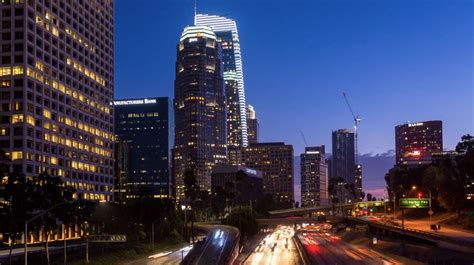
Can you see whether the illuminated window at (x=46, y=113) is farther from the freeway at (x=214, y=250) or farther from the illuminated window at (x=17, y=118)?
the freeway at (x=214, y=250)

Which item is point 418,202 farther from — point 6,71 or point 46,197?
point 6,71

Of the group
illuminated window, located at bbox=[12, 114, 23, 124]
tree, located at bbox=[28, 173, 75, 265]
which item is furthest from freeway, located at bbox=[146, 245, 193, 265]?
illuminated window, located at bbox=[12, 114, 23, 124]

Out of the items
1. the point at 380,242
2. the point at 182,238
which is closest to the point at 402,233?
the point at 380,242

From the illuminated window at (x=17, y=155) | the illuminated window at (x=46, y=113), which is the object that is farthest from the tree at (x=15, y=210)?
the illuminated window at (x=46, y=113)

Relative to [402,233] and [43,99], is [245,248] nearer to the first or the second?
[402,233]

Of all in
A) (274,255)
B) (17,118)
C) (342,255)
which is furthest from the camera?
(17,118)

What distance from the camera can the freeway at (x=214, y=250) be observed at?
365 ft

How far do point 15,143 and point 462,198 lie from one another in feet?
422

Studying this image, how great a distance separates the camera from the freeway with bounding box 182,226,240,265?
365 ft

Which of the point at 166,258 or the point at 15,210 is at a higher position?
the point at 15,210

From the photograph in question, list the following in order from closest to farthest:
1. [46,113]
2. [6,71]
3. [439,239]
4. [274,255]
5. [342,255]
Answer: [439,239] < [342,255] < [274,255] < [6,71] < [46,113]

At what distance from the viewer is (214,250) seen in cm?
12769

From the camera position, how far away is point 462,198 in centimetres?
16712

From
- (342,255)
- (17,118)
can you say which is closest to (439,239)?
(342,255)
